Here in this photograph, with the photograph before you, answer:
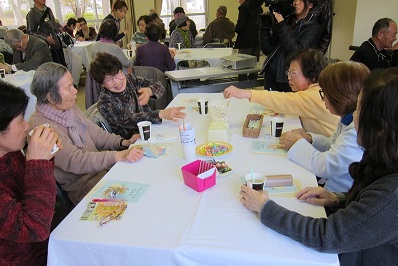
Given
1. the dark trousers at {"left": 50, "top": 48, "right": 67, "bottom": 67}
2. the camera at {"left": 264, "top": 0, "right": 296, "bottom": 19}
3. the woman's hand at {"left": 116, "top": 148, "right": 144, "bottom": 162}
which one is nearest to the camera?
the woman's hand at {"left": 116, "top": 148, "right": 144, "bottom": 162}

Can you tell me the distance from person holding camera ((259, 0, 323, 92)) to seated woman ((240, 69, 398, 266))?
2092 millimetres

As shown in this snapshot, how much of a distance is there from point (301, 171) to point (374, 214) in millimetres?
535

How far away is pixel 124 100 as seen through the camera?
7.39 ft

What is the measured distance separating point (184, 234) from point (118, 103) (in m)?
1.39

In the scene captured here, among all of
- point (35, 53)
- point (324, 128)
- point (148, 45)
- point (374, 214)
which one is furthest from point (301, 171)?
point (35, 53)

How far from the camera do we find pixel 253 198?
109 centimetres

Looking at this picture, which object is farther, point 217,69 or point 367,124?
point 217,69

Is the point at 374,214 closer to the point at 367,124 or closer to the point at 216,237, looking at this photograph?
the point at 367,124

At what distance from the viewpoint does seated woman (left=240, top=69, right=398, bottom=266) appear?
32.7 inches

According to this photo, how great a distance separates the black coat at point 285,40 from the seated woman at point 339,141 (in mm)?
1491

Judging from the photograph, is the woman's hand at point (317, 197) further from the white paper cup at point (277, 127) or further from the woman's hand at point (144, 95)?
the woman's hand at point (144, 95)

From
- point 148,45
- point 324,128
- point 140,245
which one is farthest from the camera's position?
A: point 148,45

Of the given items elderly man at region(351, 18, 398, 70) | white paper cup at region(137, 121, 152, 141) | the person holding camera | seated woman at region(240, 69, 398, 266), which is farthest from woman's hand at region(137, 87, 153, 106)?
elderly man at region(351, 18, 398, 70)

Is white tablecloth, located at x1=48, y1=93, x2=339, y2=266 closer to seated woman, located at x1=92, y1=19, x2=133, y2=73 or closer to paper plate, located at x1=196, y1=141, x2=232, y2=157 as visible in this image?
paper plate, located at x1=196, y1=141, x2=232, y2=157
